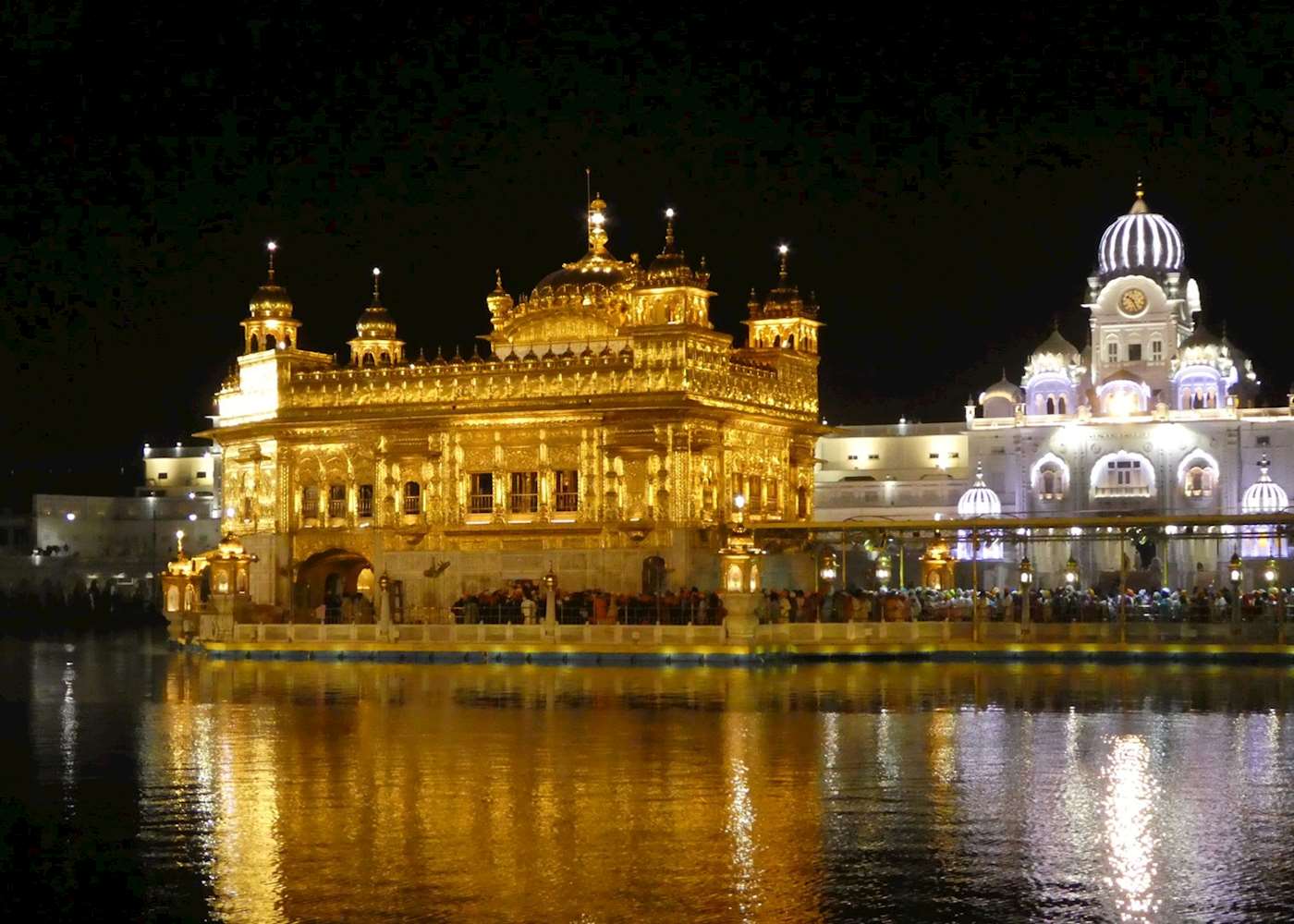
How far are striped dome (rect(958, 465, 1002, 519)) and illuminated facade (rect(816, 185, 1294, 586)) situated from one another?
56 millimetres

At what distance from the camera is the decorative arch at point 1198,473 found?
88500 millimetres

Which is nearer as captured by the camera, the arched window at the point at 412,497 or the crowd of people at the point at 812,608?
the crowd of people at the point at 812,608

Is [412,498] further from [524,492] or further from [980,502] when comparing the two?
[980,502]

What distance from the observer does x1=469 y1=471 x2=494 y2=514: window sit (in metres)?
54.2

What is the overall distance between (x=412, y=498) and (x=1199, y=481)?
44603 mm

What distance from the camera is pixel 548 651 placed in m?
45.2

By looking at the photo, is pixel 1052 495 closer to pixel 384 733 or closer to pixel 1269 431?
pixel 1269 431

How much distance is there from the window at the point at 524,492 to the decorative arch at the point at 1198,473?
1685 inches

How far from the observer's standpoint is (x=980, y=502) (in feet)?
298

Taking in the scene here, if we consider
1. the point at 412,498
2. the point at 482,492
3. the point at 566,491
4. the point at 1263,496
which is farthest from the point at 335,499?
the point at 1263,496

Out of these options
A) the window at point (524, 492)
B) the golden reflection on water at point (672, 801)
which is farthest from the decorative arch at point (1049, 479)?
the golden reflection on water at point (672, 801)

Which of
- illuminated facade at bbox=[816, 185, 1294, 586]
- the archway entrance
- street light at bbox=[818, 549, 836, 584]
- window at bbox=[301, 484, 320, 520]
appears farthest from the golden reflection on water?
illuminated facade at bbox=[816, 185, 1294, 586]

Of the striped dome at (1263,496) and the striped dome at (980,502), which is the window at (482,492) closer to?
the striped dome at (980,502)

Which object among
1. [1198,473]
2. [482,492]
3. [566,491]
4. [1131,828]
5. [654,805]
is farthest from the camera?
[1198,473]
